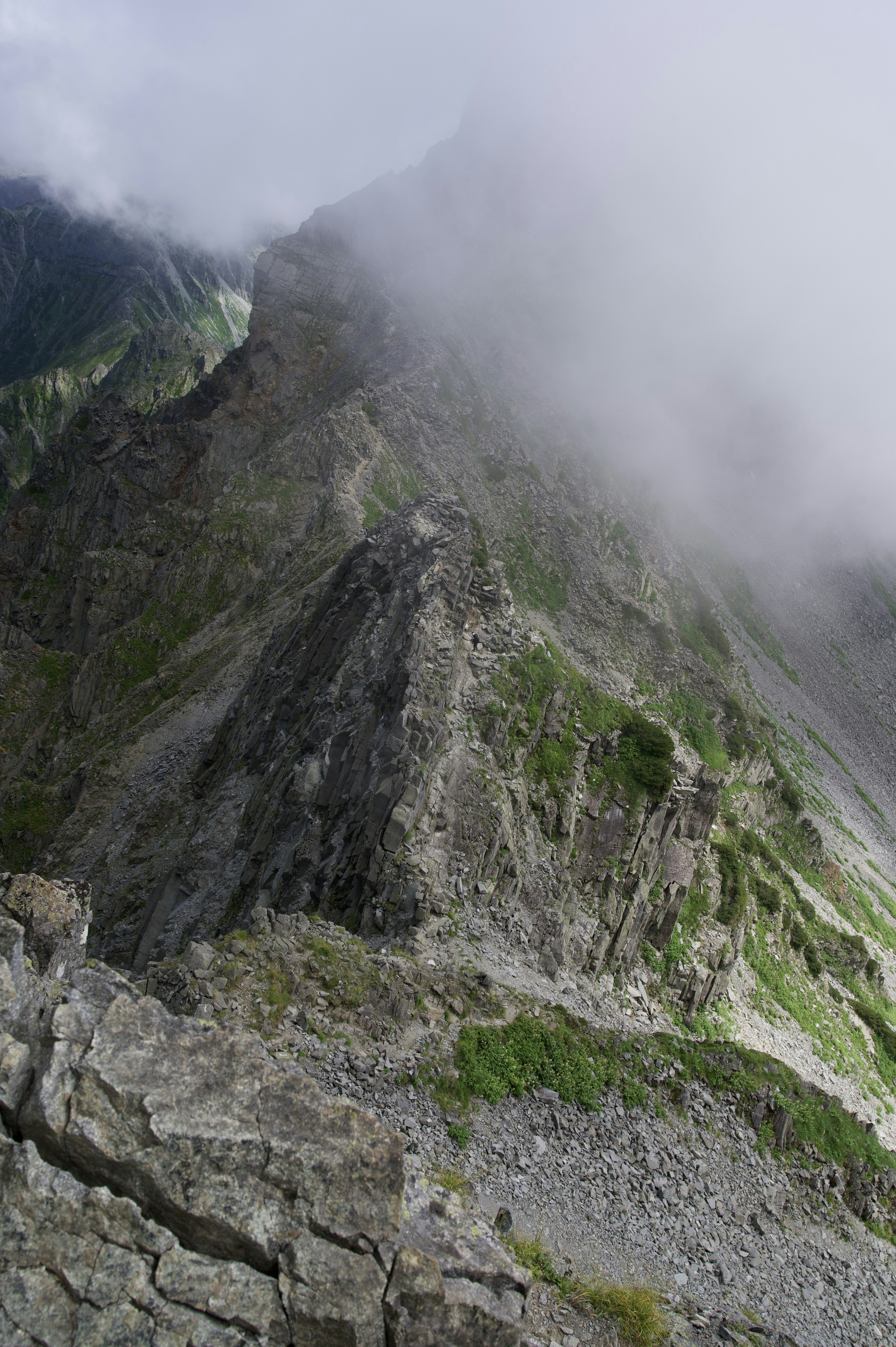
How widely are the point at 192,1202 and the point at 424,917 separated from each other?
50.2 feet

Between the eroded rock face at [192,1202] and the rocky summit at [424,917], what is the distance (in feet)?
0.12

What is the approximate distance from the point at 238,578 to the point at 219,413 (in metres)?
36.3

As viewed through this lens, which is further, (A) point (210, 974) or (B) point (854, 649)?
(B) point (854, 649)

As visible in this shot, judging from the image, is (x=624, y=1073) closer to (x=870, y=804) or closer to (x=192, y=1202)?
(x=192, y=1202)

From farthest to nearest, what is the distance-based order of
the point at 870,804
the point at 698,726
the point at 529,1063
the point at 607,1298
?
the point at 870,804 < the point at 698,726 < the point at 529,1063 < the point at 607,1298

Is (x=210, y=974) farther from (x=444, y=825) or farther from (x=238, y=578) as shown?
(x=238, y=578)

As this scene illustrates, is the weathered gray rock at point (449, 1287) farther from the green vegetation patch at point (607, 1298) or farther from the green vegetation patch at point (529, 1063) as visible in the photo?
the green vegetation patch at point (529, 1063)

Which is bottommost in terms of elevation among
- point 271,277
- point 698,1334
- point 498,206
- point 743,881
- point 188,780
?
point 188,780

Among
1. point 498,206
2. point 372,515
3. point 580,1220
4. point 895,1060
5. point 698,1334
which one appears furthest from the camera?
point 498,206

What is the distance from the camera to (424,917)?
72.8 feet

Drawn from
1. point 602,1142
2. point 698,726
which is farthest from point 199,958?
point 698,726

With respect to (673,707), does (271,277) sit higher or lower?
higher

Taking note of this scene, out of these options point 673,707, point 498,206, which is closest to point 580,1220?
point 673,707

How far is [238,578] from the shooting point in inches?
2576
